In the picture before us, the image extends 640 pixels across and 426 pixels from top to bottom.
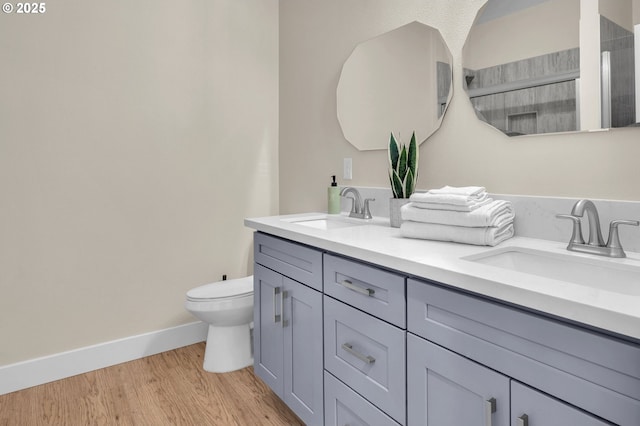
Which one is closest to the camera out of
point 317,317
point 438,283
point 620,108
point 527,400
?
point 527,400

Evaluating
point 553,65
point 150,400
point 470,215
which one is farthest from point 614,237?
point 150,400

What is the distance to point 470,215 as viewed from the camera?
128cm

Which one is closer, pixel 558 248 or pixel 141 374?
pixel 558 248

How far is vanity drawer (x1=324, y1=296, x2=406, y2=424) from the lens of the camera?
1.15 meters

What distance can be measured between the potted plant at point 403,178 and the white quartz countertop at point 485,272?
8 centimetres

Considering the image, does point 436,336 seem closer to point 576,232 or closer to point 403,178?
point 576,232

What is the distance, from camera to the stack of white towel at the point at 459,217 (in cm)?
128

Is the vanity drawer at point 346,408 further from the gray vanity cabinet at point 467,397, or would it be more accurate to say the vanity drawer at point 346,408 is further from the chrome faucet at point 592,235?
the chrome faucet at point 592,235

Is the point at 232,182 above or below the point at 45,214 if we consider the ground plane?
above

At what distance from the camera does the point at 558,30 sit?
1329 millimetres

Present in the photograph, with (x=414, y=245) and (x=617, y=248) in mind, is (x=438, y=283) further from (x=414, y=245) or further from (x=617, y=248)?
(x=617, y=248)

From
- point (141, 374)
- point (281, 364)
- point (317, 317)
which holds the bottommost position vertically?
point (141, 374)

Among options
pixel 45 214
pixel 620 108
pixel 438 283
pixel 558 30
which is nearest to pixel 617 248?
pixel 620 108

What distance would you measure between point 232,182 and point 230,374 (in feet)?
3.95
